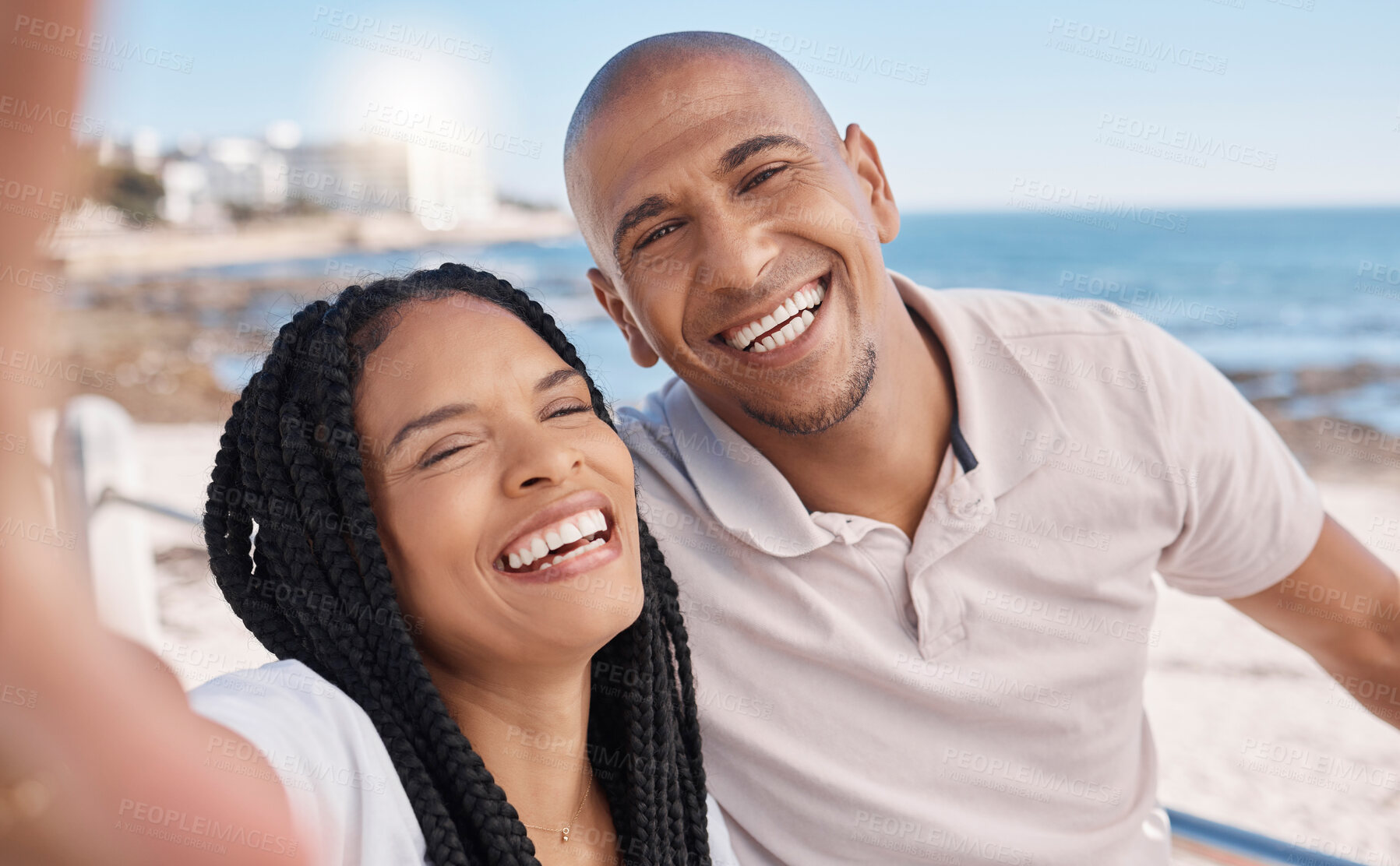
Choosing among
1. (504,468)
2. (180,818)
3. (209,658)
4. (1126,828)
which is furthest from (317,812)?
(209,658)

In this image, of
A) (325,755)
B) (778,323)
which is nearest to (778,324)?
(778,323)

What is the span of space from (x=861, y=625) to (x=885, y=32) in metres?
38.5

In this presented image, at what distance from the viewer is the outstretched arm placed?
235cm

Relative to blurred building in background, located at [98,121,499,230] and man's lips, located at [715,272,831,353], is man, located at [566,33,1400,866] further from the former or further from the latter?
blurred building in background, located at [98,121,499,230]

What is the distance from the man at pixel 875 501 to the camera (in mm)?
2047

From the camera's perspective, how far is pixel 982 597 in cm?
212

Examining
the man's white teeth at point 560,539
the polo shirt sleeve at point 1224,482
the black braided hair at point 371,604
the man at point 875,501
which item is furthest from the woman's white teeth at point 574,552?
the polo shirt sleeve at point 1224,482

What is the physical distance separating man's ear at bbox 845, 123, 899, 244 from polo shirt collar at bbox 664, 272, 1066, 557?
16cm

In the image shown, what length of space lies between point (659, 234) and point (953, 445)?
775mm

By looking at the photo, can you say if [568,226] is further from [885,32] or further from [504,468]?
[504,468]

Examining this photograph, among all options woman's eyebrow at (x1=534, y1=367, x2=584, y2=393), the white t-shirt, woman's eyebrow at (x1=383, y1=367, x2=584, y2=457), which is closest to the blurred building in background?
woman's eyebrow at (x1=534, y1=367, x2=584, y2=393)

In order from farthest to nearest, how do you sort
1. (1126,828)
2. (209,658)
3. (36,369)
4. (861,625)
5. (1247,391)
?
(1247,391) → (209,658) → (1126,828) → (861,625) → (36,369)

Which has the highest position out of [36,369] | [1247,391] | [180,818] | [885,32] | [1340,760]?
[36,369]

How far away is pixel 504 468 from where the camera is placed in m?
1.47
